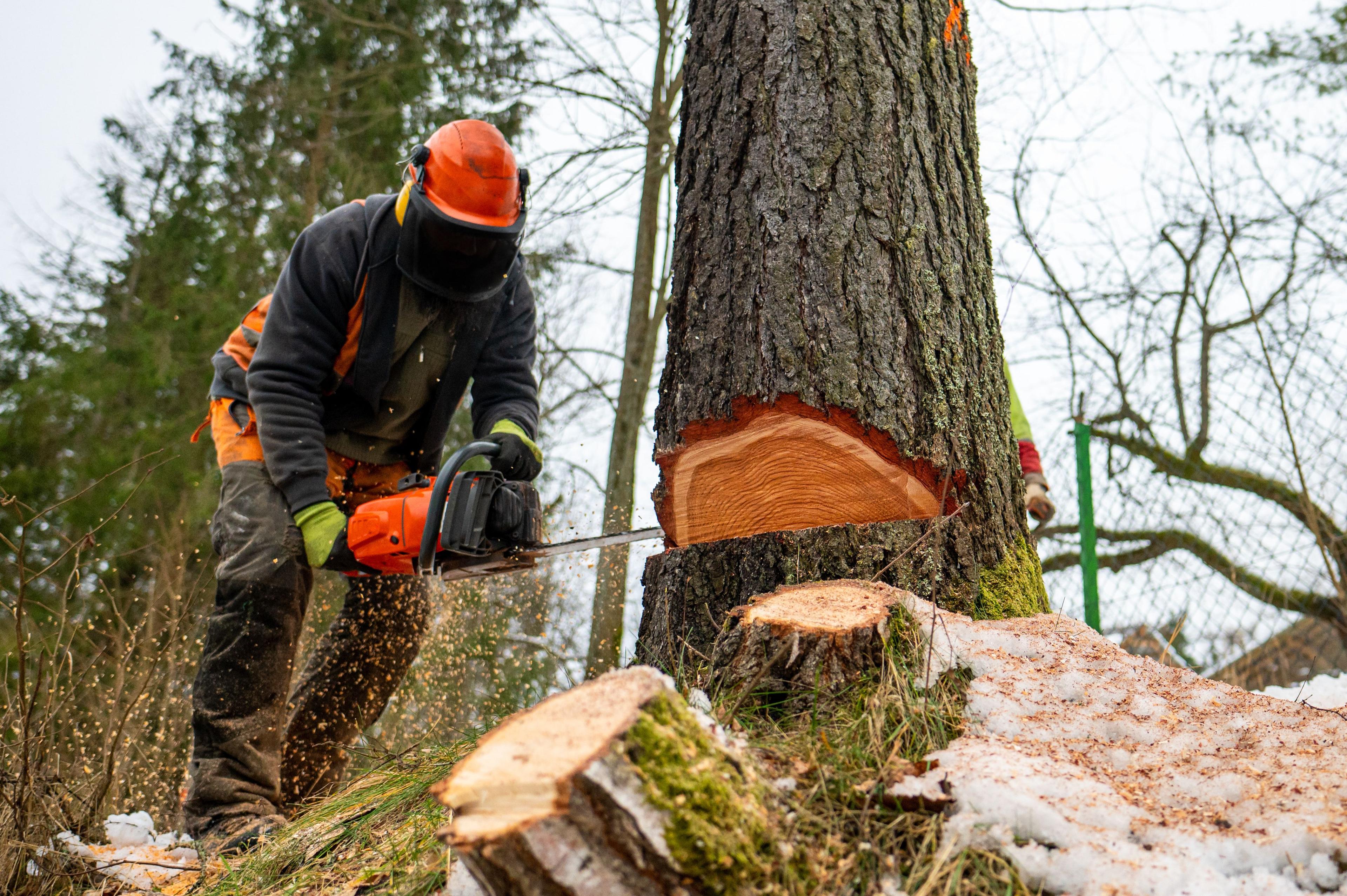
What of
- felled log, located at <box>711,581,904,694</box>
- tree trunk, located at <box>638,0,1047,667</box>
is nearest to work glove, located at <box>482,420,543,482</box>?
tree trunk, located at <box>638,0,1047,667</box>

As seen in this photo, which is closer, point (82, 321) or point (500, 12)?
point (500, 12)

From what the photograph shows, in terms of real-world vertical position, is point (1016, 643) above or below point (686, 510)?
below

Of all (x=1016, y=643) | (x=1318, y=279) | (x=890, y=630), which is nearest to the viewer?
(x=890, y=630)

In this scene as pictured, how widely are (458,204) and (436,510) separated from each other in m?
1.10

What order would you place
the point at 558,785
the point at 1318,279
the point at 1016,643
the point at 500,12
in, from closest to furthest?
the point at 558,785
the point at 1016,643
the point at 1318,279
the point at 500,12

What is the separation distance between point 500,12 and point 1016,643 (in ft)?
28.4

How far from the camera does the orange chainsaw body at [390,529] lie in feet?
9.52

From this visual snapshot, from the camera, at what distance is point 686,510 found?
2318 millimetres

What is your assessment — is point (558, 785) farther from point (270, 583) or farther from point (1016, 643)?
point (270, 583)

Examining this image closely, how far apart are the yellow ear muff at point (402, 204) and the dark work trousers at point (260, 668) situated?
3.44 ft

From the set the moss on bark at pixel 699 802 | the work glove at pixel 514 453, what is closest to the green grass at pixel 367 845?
the moss on bark at pixel 699 802

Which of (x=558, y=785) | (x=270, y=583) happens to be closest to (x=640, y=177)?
(x=270, y=583)

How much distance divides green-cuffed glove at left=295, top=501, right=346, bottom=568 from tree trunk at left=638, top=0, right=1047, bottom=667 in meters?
1.29

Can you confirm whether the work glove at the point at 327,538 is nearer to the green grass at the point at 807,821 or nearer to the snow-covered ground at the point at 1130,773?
the green grass at the point at 807,821
